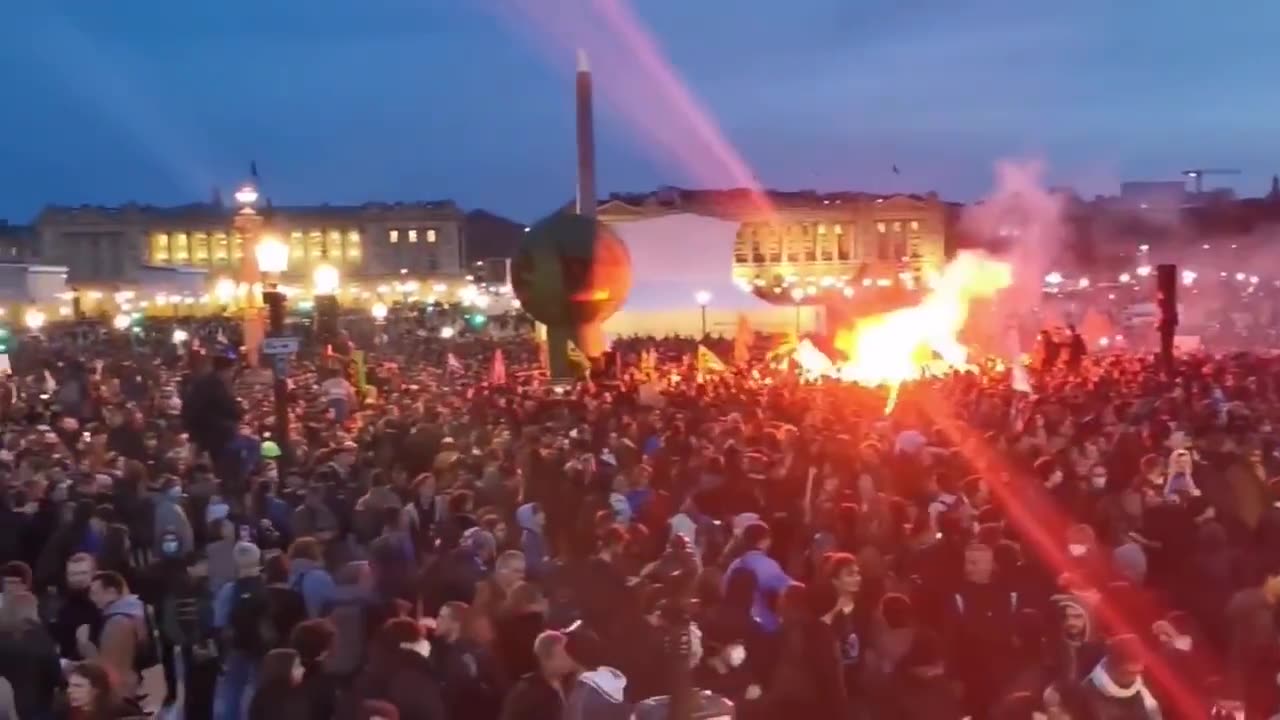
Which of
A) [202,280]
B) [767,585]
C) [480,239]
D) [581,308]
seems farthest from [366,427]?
[480,239]

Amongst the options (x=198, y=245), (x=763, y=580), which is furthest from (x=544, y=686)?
(x=198, y=245)

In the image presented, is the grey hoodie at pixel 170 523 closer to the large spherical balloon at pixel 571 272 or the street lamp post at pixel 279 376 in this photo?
the street lamp post at pixel 279 376

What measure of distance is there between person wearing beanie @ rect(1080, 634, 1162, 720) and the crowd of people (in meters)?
0.01

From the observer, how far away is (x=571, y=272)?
32219mm

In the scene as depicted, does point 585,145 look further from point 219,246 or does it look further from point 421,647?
point 219,246

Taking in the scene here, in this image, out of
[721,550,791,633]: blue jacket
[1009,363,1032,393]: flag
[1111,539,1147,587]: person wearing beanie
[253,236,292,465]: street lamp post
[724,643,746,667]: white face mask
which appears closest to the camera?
[724,643,746,667]: white face mask

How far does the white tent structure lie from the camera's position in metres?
52.5

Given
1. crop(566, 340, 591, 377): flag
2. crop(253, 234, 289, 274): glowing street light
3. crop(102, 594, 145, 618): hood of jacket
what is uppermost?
crop(253, 234, 289, 274): glowing street light

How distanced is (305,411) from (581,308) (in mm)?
13151

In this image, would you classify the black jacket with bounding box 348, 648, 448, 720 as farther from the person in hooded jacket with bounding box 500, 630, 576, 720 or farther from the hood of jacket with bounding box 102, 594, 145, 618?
the hood of jacket with bounding box 102, 594, 145, 618

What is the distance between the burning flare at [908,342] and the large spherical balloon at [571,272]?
5327mm

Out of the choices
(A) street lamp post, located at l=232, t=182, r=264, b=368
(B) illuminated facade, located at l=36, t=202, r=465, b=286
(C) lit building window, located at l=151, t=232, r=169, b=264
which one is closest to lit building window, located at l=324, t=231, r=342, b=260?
(B) illuminated facade, located at l=36, t=202, r=465, b=286

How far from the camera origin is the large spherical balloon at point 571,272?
32250mm

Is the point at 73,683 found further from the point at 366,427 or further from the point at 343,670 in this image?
the point at 366,427
